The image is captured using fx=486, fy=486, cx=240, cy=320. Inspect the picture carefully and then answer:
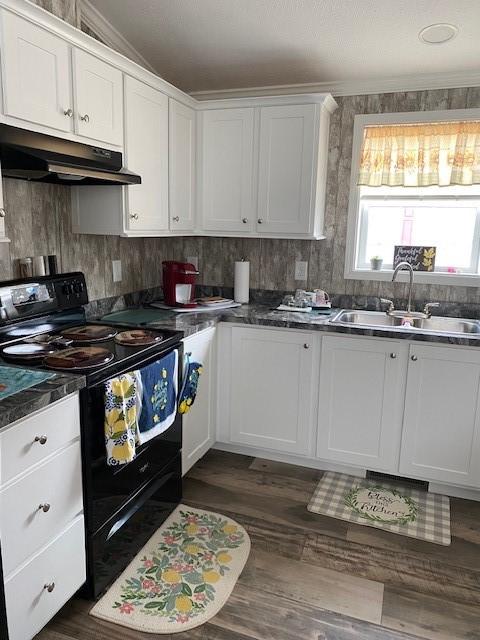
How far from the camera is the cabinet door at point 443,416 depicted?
244 centimetres

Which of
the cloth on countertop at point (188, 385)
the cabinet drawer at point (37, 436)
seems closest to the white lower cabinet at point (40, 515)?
the cabinet drawer at point (37, 436)

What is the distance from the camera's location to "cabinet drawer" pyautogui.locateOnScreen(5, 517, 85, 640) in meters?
1.47

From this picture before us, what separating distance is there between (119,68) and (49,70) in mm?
479

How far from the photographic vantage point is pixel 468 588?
1.96 meters

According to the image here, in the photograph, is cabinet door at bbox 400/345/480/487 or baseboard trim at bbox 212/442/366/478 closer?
cabinet door at bbox 400/345/480/487

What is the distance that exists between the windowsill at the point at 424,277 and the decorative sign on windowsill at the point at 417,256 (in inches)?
1.5

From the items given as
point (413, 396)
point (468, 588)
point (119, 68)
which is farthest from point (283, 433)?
point (119, 68)

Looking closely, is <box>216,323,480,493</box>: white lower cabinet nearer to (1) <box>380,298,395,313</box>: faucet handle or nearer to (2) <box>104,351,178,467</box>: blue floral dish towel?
(1) <box>380,298,395,313</box>: faucet handle

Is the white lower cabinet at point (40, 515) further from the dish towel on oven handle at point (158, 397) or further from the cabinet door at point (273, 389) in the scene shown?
the cabinet door at point (273, 389)

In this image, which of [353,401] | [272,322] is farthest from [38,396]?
[353,401]

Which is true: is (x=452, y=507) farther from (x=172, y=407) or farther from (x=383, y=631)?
(x=172, y=407)

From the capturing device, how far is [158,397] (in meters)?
2.04

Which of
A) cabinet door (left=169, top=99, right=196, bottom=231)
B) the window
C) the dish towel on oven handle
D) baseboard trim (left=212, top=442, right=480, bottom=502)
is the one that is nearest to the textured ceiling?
cabinet door (left=169, top=99, right=196, bottom=231)

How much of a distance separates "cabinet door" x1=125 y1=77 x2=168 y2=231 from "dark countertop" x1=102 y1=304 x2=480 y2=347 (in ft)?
1.67
